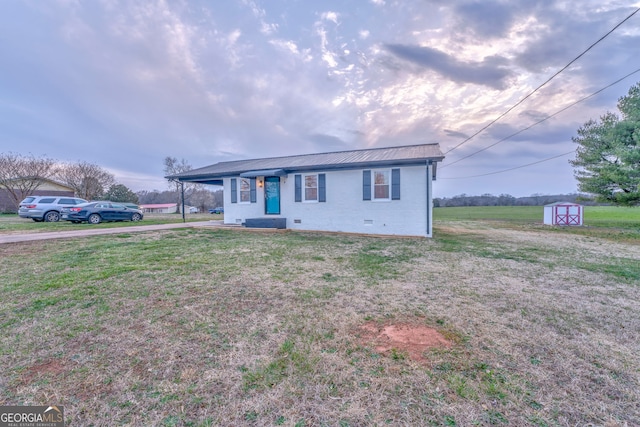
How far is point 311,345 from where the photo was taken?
A: 235 centimetres

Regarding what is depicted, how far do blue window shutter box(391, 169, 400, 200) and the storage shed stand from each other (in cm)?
1540

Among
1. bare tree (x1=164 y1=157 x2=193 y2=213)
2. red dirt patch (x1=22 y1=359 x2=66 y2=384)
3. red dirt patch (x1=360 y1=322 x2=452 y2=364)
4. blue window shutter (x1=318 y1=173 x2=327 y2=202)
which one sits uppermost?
bare tree (x1=164 y1=157 x2=193 y2=213)

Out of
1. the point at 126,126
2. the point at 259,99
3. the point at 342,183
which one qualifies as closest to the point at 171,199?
the point at 126,126

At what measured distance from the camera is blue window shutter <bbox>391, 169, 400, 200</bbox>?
31.0 feet

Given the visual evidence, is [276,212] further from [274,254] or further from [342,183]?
[274,254]

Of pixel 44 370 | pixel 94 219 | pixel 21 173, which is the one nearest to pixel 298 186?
pixel 44 370

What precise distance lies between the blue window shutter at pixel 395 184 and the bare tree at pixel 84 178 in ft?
103

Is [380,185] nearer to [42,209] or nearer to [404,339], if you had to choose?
[404,339]

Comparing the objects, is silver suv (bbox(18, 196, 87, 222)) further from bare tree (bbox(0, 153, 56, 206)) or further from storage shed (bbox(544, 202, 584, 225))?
storage shed (bbox(544, 202, 584, 225))

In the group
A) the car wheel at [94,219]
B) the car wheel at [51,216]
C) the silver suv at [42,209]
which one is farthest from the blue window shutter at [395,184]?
the car wheel at [51,216]

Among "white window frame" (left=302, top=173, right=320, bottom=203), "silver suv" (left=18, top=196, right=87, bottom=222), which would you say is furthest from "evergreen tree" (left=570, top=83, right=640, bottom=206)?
"silver suv" (left=18, top=196, right=87, bottom=222)

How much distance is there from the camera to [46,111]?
1341 centimetres

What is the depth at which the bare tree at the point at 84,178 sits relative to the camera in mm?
25062

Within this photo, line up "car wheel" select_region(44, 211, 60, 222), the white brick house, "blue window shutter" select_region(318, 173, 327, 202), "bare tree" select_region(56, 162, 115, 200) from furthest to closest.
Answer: "bare tree" select_region(56, 162, 115, 200) < "car wheel" select_region(44, 211, 60, 222) < "blue window shutter" select_region(318, 173, 327, 202) < the white brick house
